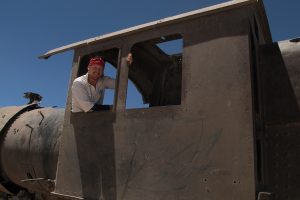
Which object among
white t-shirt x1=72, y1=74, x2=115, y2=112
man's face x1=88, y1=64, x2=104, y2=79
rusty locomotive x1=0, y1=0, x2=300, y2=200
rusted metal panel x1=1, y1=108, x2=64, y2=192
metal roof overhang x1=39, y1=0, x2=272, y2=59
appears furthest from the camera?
rusted metal panel x1=1, y1=108, x2=64, y2=192

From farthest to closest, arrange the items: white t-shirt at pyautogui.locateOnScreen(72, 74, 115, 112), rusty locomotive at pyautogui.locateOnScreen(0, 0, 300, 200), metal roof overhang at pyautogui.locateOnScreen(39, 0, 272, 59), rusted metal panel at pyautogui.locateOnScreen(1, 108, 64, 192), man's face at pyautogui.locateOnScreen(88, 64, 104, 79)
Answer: rusted metal panel at pyautogui.locateOnScreen(1, 108, 64, 192)
man's face at pyautogui.locateOnScreen(88, 64, 104, 79)
white t-shirt at pyautogui.locateOnScreen(72, 74, 115, 112)
metal roof overhang at pyautogui.locateOnScreen(39, 0, 272, 59)
rusty locomotive at pyautogui.locateOnScreen(0, 0, 300, 200)

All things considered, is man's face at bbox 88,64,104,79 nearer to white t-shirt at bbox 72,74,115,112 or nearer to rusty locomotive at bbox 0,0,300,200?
white t-shirt at bbox 72,74,115,112

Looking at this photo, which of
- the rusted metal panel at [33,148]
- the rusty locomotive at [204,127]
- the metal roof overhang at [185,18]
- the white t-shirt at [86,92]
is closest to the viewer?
the rusty locomotive at [204,127]

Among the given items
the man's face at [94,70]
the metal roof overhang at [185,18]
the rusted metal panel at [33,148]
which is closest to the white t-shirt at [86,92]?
the man's face at [94,70]

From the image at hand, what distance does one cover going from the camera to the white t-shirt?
420 centimetres

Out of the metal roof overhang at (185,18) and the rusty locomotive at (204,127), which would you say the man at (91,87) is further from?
the metal roof overhang at (185,18)

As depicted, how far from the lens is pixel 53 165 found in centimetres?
486

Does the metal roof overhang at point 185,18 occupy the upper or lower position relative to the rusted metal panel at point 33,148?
upper

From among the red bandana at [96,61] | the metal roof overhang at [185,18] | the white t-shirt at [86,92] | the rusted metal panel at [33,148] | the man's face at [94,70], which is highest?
the metal roof overhang at [185,18]

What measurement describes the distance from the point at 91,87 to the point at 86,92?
0.48ft

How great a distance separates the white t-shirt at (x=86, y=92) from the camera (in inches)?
165

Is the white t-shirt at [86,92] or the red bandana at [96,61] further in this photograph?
the red bandana at [96,61]

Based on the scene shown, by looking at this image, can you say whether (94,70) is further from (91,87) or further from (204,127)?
(204,127)

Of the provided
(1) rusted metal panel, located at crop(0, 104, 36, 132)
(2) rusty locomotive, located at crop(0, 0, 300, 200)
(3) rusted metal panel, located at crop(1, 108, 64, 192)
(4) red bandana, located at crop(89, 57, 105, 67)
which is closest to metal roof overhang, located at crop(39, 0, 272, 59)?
(2) rusty locomotive, located at crop(0, 0, 300, 200)
